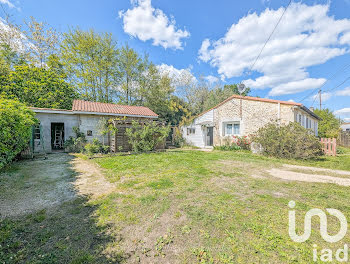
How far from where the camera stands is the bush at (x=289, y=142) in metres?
8.96

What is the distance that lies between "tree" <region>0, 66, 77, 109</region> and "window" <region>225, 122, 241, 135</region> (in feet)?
57.1

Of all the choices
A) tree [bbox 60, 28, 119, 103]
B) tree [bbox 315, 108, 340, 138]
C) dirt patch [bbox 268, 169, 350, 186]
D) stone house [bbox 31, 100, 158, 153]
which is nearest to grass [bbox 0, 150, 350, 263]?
dirt patch [bbox 268, 169, 350, 186]

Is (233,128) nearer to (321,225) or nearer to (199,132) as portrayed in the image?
(199,132)

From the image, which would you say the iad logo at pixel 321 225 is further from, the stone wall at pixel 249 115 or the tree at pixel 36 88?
the tree at pixel 36 88

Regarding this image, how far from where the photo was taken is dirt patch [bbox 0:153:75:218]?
3230mm

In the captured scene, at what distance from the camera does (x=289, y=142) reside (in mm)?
9156

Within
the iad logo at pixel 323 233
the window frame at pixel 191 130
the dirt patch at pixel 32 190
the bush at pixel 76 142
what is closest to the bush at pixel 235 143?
the window frame at pixel 191 130

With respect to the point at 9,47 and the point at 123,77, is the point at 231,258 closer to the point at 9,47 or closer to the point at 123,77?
the point at 123,77

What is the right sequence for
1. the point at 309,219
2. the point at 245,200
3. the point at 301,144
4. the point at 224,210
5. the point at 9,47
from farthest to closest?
the point at 9,47
the point at 301,144
the point at 245,200
the point at 224,210
the point at 309,219

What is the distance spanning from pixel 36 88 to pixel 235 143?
65.1 feet

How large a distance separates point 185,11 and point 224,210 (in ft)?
45.6

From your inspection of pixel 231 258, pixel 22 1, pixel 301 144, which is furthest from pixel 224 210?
pixel 22 1

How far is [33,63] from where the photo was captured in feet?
56.7

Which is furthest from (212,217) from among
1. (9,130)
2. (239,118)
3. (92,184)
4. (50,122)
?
(50,122)
